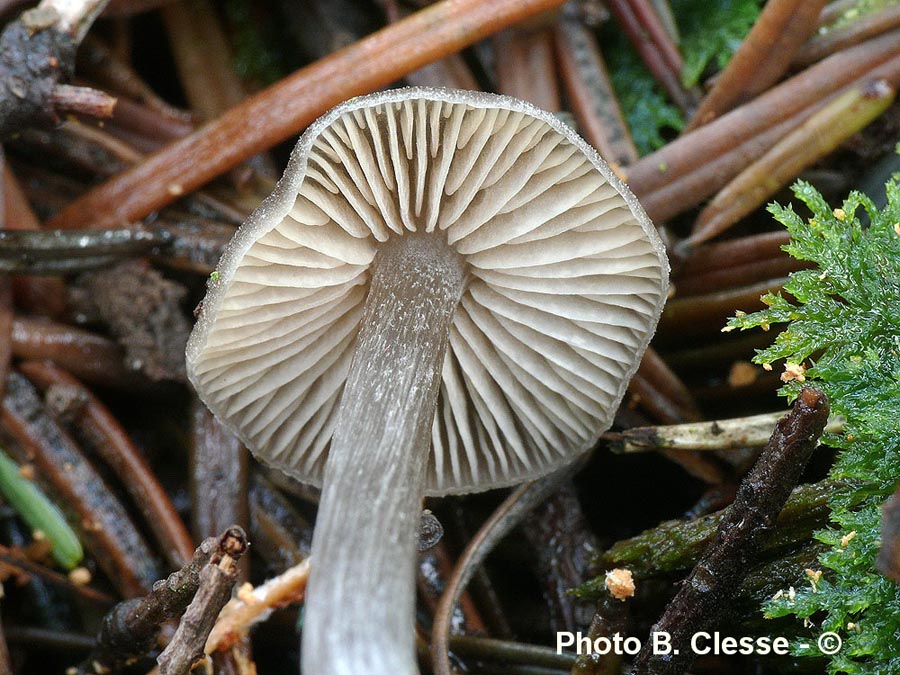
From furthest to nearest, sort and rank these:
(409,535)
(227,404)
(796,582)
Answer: (227,404) → (796,582) → (409,535)

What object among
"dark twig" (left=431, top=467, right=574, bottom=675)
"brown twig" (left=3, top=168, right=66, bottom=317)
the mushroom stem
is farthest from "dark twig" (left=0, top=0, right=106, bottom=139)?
"dark twig" (left=431, top=467, right=574, bottom=675)

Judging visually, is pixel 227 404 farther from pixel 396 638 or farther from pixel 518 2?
pixel 518 2

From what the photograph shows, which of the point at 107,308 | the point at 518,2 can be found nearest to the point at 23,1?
the point at 107,308

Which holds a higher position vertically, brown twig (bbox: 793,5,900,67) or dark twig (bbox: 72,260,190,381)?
brown twig (bbox: 793,5,900,67)

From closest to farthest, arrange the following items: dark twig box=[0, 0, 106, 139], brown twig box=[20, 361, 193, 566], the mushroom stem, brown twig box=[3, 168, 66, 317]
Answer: the mushroom stem, dark twig box=[0, 0, 106, 139], brown twig box=[20, 361, 193, 566], brown twig box=[3, 168, 66, 317]

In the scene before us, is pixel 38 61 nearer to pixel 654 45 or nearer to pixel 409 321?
pixel 409 321

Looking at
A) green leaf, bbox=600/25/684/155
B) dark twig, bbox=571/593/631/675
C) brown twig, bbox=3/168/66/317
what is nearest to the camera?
dark twig, bbox=571/593/631/675

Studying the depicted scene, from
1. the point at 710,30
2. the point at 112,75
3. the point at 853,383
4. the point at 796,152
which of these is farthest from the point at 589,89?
the point at 112,75

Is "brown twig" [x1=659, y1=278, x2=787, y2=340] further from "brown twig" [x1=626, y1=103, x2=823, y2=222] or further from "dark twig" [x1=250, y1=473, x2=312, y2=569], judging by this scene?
"dark twig" [x1=250, y1=473, x2=312, y2=569]
